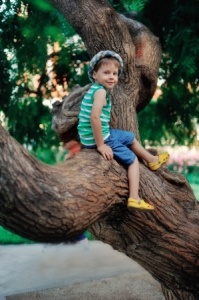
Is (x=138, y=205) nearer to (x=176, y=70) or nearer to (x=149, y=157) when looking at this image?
(x=149, y=157)

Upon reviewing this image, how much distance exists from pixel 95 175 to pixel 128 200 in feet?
0.98

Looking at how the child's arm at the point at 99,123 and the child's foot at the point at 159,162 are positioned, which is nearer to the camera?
the child's arm at the point at 99,123

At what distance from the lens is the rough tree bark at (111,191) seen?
2.69 meters

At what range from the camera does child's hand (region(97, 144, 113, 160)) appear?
3217 millimetres

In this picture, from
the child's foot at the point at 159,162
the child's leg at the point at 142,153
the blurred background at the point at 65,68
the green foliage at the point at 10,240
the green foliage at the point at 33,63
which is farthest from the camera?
the green foliage at the point at 10,240

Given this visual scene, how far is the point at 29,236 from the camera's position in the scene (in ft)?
9.43

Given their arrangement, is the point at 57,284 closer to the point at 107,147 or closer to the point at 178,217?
the point at 178,217

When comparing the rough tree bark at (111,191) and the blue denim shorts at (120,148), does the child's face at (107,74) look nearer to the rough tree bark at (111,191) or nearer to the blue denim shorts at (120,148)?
the blue denim shorts at (120,148)

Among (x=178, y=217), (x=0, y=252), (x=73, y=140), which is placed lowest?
(x=0, y=252)

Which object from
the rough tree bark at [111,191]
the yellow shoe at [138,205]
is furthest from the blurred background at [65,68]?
the yellow shoe at [138,205]

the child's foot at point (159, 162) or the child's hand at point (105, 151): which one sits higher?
the child's hand at point (105, 151)

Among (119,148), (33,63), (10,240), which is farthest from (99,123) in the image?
(10,240)

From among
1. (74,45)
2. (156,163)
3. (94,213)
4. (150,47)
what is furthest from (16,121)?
(94,213)

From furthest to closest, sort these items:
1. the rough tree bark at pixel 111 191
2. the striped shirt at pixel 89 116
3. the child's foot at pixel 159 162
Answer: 1. the child's foot at pixel 159 162
2. the striped shirt at pixel 89 116
3. the rough tree bark at pixel 111 191
